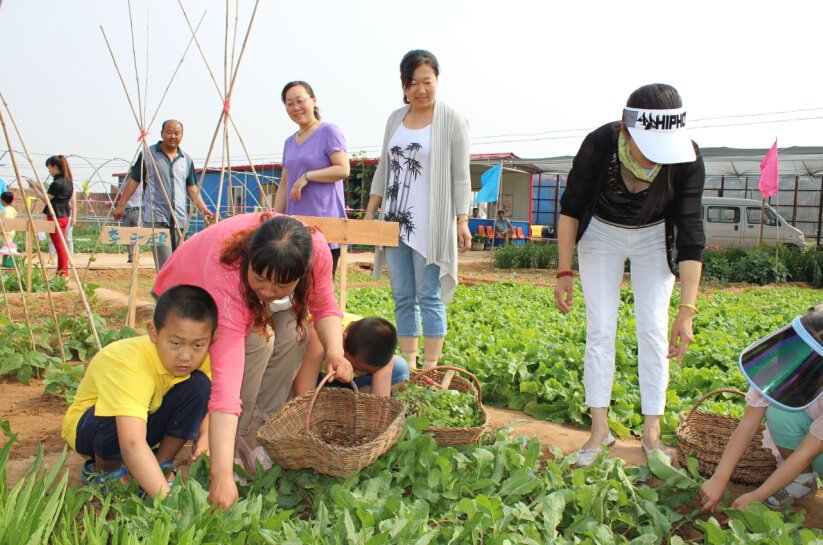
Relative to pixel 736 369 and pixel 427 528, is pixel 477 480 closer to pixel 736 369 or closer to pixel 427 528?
pixel 427 528

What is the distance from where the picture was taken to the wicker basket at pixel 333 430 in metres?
1.80

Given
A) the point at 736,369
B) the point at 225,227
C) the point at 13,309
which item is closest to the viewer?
the point at 225,227

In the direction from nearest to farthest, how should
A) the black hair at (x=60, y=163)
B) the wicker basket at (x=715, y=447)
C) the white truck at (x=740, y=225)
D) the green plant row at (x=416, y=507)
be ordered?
the green plant row at (x=416, y=507)
the wicker basket at (x=715, y=447)
the black hair at (x=60, y=163)
the white truck at (x=740, y=225)

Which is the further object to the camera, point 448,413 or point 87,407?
point 448,413

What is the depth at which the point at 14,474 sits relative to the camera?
81.9 inches

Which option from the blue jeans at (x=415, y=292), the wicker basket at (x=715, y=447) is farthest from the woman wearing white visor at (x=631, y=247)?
the blue jeans at (x=415, y=292)

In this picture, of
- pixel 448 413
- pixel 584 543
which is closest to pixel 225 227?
pixel 448 413

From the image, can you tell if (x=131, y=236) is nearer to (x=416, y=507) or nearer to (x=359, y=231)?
(x=359, y=231)

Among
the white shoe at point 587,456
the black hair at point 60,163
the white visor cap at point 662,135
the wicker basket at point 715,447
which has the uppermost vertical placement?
the black hair at point 60,163

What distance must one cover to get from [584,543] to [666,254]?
113cm

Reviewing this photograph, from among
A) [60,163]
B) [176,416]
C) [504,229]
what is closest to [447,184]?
[176,416]

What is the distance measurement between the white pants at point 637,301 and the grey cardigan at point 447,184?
33.7 inches

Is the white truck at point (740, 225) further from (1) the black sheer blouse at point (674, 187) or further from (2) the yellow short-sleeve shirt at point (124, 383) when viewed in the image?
(2) the yellow short-sleeve shirt at point (124, 383)

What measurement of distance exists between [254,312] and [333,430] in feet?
2.27
